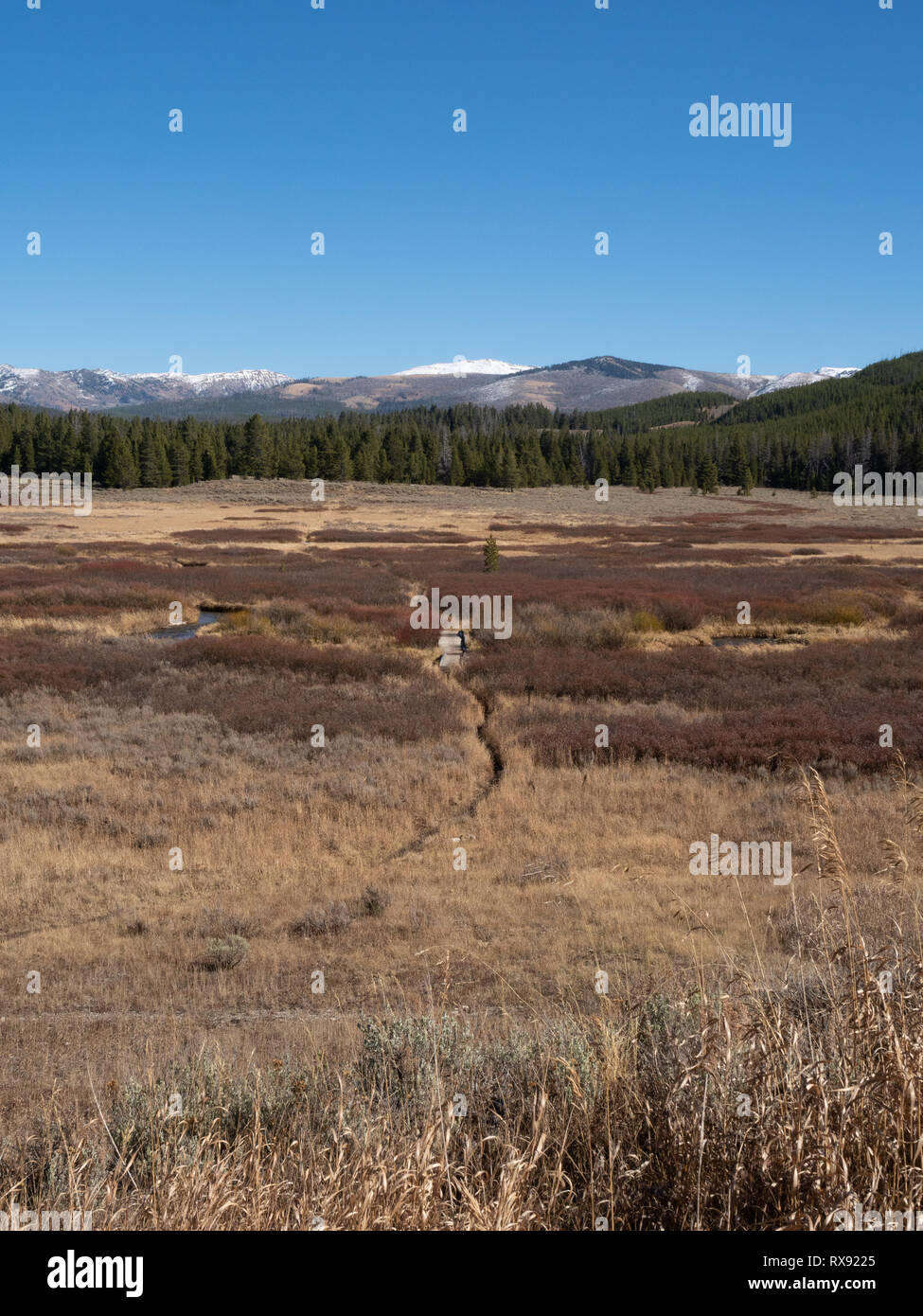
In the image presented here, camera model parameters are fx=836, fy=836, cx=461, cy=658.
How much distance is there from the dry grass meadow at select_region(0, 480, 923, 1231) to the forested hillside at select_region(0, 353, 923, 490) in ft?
275

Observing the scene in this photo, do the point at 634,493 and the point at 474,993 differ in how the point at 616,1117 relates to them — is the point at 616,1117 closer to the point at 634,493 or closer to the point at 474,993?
the point at 474,993

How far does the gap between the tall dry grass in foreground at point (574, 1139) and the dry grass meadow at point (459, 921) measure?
0.08 feet

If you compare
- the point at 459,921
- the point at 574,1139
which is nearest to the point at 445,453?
the point at 459,921

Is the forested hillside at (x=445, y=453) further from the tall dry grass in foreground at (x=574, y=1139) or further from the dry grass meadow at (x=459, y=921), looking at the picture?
the tall dry grass in foreground at (x=574, y=1139)

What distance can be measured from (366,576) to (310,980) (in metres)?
32.6

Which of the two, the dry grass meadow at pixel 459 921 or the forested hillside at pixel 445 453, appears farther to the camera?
the forested hillside at pixel 445 453

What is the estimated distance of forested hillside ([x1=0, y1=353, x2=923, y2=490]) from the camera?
350 feet

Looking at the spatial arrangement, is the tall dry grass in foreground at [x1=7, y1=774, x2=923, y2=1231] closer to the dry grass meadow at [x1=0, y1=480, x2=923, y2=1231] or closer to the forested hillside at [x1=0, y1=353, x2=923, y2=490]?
the dry grass meadow at [x1=0, y1=480, x2=923, y2=1231]

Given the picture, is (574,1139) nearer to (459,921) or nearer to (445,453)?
(459,921)

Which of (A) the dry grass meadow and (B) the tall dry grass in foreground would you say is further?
(A) the dry grass meadow

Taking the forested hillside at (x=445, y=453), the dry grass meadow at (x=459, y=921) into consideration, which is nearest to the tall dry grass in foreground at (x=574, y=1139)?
the dry grass meadow at (x=459, y=921)

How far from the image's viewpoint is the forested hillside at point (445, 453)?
107 m

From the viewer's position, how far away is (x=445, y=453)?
123000 mm

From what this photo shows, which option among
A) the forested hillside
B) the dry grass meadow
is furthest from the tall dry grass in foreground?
the forested hillside
